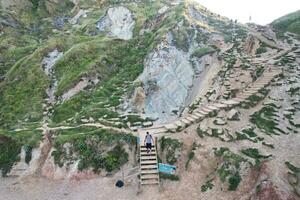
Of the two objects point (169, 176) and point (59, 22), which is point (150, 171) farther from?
point (59, 22)

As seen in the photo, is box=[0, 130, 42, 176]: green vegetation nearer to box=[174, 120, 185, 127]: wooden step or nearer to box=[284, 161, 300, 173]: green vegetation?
box=[174, 120, 185, 127]: wooden step

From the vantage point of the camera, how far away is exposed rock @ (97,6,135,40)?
57.4m

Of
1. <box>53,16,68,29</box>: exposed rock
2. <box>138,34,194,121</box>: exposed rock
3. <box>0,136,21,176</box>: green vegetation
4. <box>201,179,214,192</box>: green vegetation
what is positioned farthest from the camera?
<box>53,16,68,29</box>: exposed rock

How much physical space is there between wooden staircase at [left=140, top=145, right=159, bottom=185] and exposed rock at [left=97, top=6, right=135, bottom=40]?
2845cm

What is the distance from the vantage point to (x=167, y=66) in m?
42.1

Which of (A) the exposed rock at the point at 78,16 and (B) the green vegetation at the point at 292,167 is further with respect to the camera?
(A) the exposed rock at the point at 78,16

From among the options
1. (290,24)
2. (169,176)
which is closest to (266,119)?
(169,176)

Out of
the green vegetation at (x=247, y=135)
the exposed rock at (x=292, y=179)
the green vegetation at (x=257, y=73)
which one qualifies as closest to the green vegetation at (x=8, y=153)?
the green vegetation at (x=247, y=135)

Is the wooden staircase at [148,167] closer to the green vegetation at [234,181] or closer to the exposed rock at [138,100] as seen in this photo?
the green vegetation at [234,181]

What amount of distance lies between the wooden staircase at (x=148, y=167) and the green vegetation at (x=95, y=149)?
5.45ft

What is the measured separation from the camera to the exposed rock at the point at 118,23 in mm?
57375

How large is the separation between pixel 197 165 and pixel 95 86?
18.0 m

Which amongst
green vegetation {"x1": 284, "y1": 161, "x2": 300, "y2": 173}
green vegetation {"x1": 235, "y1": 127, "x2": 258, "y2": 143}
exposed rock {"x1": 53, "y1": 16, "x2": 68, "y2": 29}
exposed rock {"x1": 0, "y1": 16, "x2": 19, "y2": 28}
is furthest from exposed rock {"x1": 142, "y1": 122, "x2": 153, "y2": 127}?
exposed rock {"x1": 0, "y1": 16, "x2": 19, "y2": 28}

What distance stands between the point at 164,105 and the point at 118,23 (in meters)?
25.6
